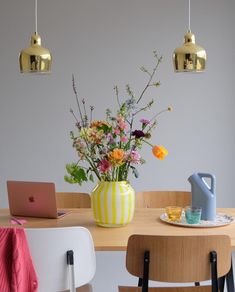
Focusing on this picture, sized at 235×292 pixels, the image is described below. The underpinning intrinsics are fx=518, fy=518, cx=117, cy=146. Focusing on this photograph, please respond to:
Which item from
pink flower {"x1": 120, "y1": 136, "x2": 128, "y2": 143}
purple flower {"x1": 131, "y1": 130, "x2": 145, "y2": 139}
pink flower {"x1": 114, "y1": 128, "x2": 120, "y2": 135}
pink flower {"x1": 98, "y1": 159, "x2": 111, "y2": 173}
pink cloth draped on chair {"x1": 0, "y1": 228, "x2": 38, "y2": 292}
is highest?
pink flower {"x1": 114, "y1": 128, "x2": 120, "y2": 135}

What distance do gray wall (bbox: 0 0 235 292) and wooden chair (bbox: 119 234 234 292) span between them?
2.75 metres

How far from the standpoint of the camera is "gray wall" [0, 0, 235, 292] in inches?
185

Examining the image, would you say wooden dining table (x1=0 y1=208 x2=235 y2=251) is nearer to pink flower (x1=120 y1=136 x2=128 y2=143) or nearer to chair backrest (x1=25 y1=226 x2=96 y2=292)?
chair backrest (x1=25 y1=226 x2=96 y2=292)

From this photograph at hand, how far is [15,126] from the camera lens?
4.77 m

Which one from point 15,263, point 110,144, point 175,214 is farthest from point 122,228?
point 15,263

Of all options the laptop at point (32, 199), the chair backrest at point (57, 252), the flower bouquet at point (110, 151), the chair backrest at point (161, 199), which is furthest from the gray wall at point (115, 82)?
the chair backrest at point (57, 252)

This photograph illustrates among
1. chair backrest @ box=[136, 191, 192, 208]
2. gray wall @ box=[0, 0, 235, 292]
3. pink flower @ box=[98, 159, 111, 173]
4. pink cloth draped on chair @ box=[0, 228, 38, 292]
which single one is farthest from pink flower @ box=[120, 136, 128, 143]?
gray wall @ box=[0, 0, 235, 292]

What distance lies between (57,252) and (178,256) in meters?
0.48

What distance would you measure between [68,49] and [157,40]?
0.81m

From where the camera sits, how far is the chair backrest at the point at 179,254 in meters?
2.02

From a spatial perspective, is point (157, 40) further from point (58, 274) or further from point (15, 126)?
point (58, 274)

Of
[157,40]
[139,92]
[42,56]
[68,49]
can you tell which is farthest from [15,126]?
[42,56]

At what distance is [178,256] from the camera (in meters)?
2.03

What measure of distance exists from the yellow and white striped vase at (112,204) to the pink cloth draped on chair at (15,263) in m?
0.59
